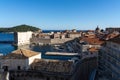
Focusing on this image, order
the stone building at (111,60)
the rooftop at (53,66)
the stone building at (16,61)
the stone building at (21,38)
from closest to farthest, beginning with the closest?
the stone building at (111,60), the rooftop at (53,66), the stone building at (16,61), the stone building at (21,38)

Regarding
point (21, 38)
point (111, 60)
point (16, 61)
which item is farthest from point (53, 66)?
point (21, 38)

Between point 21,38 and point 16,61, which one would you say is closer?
point 16,61

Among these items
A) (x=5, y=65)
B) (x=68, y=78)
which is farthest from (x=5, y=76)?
(x=68, y=78)

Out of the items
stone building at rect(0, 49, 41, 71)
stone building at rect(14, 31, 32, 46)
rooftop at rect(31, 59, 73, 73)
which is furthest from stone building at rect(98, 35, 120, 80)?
stone building at rect(14, 31, 32, 46)

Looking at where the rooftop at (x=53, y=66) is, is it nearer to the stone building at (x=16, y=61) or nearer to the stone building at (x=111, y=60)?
the stone building at (x=16, y=61)

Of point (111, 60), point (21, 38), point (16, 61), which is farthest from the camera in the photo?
point (21, 38)

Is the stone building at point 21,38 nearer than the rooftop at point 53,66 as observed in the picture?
No

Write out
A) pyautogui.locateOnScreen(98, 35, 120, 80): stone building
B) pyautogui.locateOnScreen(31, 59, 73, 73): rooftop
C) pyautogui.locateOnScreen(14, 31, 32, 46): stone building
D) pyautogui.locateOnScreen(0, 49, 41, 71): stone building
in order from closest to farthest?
pyautogui.locateOnScreen(98, 35, 120, 80): stone building
pyautogui.locateOnScreen(31, 59, 73, 73): rooftop
pyautogui.locateOnScreen(0, 49, 41, 71): stone building
pyautogui.locateOnScreen(14, 31, 32, 46): stone building

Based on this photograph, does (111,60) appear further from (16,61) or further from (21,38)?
(21,38)

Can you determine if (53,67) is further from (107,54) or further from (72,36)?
(72,36)

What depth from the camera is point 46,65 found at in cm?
2362

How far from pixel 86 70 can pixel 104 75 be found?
489 centimetres

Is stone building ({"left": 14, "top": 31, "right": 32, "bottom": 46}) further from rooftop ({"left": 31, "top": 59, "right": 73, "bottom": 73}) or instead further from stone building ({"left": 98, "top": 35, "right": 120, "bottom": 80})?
stone building ({"left": 98, "top": 35, "right": 120, "bottom": 80})

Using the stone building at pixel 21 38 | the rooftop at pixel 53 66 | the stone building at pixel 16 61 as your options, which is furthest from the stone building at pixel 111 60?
the stone building at pixel 21 38
